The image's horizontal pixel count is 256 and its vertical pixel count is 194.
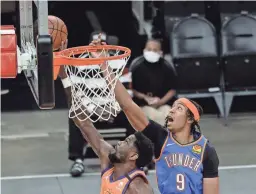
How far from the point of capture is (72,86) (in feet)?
21.5

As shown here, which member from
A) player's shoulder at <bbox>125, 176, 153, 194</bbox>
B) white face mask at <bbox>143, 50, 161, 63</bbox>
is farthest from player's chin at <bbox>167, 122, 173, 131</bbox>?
white face mask at <bbox>143, 50, 161, 63</bbox>

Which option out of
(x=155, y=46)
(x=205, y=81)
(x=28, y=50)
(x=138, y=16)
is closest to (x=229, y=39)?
(x=205, y=81)

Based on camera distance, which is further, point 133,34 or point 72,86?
point 133,34

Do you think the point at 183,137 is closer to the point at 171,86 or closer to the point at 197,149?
the point at 197,149

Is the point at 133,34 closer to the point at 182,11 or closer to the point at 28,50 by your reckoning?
the point at 182,11

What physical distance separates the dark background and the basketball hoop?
6.31 metres

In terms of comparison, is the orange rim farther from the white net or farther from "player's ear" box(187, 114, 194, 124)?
"player's ear" box(187, 114, 194, 124)

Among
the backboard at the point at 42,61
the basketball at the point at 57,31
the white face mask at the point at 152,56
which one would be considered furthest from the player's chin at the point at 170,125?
the white face mask at the point at 152,56

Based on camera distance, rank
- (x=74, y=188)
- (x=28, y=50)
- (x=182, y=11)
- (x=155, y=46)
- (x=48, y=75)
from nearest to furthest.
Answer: (x=48, y=75)
(x=28, y=50)
(x=74, y=188)
(x=155, y=46)
(x=182, y=11)

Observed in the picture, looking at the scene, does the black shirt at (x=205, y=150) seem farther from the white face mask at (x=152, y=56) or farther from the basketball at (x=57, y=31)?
the white face mask at (x=152, y=56)

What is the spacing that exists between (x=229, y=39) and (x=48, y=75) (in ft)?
26.2

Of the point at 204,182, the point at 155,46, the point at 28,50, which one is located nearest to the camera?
the point at 28,50

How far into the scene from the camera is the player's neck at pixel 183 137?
635 centimetres

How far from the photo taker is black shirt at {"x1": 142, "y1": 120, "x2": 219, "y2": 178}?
615 centimetres
